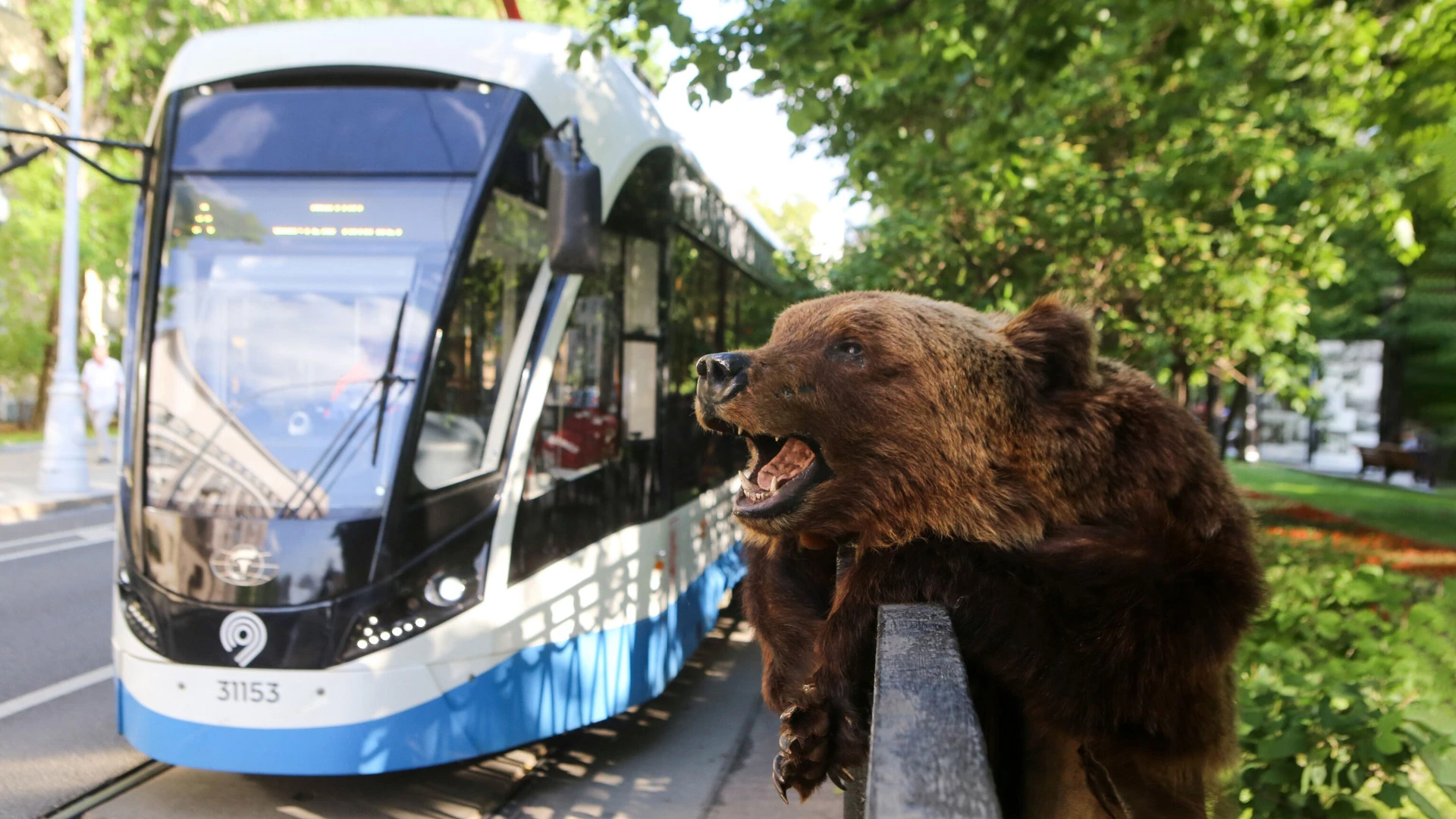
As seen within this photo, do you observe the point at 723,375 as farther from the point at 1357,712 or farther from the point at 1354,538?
the point at 1354,538

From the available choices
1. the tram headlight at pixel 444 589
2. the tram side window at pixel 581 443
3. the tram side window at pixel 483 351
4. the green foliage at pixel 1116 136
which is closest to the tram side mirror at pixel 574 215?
the tram side window at pixel 483 351

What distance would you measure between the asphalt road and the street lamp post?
4.08 meters

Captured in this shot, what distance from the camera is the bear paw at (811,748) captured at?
137cm

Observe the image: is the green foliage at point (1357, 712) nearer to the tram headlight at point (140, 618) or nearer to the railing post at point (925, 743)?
the railing post at point (925, 743)

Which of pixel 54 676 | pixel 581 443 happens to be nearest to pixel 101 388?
pixel 54 676

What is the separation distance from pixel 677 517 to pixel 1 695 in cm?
425

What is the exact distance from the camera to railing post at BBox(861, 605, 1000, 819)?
0.75 metres

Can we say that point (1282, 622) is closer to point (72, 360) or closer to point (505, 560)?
point (505, 560)

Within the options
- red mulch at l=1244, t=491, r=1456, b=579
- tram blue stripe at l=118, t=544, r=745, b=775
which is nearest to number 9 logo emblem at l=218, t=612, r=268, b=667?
tram blue stripe at l=118, t=544, r=745, b=775

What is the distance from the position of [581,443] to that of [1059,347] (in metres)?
4.42

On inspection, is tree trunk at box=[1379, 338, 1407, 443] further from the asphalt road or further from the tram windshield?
the asphalt road

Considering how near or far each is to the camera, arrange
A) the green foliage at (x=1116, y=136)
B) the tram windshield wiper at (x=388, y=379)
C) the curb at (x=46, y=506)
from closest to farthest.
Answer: the tram windshield wiper at (x=388, y=379)
the green foliage at (x=1116, y=136)
the curb at (x=46, y=506)

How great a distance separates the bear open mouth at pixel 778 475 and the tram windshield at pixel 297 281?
12.0ft

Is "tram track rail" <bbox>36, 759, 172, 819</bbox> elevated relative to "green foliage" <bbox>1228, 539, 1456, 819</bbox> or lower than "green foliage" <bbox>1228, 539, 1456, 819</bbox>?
lower
